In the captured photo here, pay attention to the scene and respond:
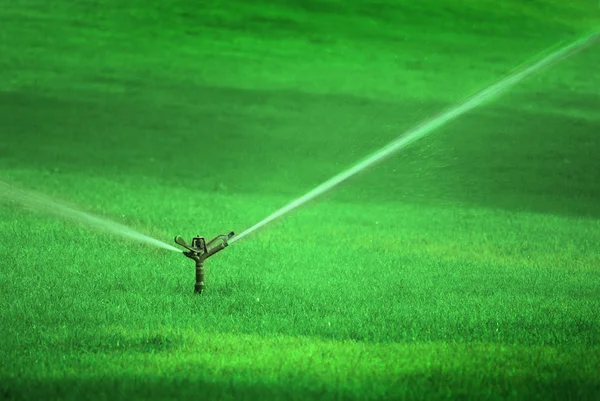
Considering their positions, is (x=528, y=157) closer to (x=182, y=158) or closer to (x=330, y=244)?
(x=182, y=158)

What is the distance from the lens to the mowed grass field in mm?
7172

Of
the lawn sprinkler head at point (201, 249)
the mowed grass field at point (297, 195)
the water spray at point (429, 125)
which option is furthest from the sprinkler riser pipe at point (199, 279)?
the water spray at point (429, 125)

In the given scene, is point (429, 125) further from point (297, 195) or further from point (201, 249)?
point (201, 249)

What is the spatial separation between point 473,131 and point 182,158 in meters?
9.20

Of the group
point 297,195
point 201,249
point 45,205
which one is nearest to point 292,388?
point 201,249

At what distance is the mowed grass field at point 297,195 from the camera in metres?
7.17

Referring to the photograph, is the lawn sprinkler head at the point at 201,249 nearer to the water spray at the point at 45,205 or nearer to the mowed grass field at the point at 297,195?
the mowed grass field at the point at 297,195

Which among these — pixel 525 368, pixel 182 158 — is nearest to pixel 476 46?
pixel 182 158

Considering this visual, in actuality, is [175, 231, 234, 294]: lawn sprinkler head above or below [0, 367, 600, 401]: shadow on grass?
above

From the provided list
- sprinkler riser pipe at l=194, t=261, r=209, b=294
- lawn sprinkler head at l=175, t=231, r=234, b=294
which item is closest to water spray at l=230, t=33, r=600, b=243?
lawn sprinkler head at l=175, t=231, r=234, b=294

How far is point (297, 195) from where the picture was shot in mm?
21828

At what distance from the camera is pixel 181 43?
36406 millimetres

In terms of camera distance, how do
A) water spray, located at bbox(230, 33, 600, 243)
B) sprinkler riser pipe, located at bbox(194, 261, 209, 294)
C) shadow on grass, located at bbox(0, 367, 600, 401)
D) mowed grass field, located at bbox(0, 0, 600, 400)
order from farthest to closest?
1. water spray, located at bbox(230, 33, 600, 243)
2. sprinkler riser pipe, located at bbox(194, 261, 209, 294)
3. mowed grass field, located at bbox(0, 0, 600, 400)
4. shadow on grass, located at bbox(0, 367, 600, 401)

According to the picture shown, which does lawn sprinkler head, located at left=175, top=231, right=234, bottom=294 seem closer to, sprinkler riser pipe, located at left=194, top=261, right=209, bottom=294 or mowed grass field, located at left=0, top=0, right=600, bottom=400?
sprinkler riser pipe, located at left=194, top=261, right=209, bottom=294
